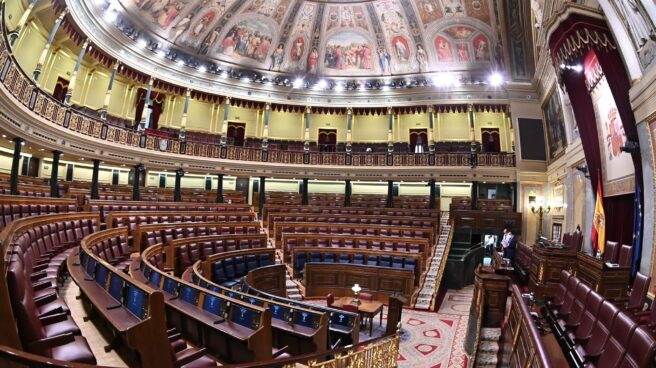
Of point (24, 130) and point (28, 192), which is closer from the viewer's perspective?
point (24, 130)

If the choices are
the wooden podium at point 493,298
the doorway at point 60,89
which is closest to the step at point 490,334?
the wooden podium at point 493,298

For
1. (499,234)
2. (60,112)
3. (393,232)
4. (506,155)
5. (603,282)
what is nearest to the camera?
(603,282)

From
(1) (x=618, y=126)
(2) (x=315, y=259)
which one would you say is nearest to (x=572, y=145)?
(1) (x=618, y=126)

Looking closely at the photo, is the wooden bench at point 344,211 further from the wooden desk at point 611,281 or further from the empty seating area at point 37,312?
the empty seating area at point 37,312

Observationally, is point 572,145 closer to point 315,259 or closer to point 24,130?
point 315,259

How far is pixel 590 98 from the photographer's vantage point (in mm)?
8383

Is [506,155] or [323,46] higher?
[323,46]

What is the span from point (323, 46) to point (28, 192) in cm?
1537

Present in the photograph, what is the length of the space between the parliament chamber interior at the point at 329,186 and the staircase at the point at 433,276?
0.11 m

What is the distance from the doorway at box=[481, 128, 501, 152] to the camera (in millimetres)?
20078

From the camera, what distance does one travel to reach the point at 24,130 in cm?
956

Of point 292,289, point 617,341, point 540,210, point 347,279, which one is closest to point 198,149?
point 292,289

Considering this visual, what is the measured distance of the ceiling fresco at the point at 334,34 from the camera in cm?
1702

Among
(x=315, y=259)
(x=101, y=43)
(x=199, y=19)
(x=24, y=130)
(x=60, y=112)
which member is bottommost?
(x=315, y=259)
